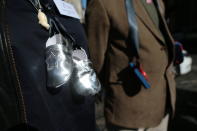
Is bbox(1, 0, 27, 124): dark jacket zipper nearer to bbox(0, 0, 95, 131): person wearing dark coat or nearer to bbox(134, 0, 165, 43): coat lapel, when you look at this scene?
bbox(0, 0, 95, 131): person wearing dark coat

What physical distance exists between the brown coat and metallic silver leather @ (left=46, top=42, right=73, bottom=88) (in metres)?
1.13

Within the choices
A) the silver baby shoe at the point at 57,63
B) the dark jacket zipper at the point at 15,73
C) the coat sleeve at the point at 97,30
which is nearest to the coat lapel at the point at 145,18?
the coat sleeve at the point at 97,30

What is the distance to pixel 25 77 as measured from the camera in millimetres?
1216

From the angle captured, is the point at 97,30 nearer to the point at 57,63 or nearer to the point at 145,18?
the point at 145,18

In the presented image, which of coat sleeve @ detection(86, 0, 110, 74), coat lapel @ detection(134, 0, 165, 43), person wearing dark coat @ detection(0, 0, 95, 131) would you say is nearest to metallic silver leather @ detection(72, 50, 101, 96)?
person wearing dark coat @ detection(0, 0, 95, 131)

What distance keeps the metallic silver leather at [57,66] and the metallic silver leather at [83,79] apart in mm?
57

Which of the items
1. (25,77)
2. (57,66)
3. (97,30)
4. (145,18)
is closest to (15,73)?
(25,77)

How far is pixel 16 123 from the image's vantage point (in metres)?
→ 1.21

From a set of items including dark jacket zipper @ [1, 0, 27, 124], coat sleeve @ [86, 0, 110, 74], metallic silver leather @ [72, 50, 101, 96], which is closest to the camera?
dark jacket zipper @ [1, 0, 27, 124]

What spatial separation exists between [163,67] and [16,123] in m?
1.54

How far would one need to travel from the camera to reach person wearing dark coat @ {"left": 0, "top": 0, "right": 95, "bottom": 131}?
47.3 inches

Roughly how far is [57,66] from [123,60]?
1.20m

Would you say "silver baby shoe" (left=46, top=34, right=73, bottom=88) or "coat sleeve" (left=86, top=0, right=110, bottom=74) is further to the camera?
"coat sleeve" (left=86, top=0, right=110, bottom=74)

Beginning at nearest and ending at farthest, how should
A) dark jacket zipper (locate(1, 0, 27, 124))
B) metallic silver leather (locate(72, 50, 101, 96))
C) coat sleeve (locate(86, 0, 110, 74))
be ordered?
dark jacket zipper (locate(1, 0, 27, 124))
metallic silver leather (locate(72, 50, 101, 96))
coat sleeve (locate(86, 0, 110, 74))
